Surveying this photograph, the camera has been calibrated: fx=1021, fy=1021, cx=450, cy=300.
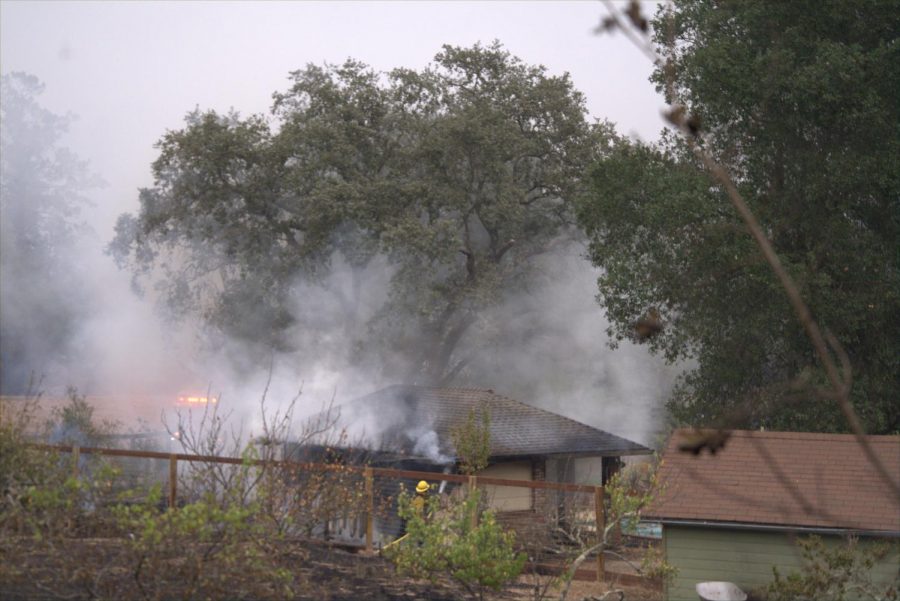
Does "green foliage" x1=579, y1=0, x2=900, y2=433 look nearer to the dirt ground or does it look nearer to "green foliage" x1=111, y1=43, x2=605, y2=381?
the dirt ground

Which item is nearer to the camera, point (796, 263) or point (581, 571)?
point (581, 571)

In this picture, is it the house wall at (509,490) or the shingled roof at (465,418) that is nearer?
the house wall at (509,490)

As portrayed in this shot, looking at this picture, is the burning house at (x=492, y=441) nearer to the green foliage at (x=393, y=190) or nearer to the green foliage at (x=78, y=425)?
the green foliage at (x=78, y=425)

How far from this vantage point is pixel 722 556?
12.5m

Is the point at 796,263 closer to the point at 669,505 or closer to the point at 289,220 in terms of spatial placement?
the point at 669,505

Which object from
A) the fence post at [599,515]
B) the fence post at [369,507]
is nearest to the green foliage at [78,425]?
the fence post at [369,507]

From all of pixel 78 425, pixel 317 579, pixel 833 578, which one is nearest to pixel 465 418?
pixel 78 425

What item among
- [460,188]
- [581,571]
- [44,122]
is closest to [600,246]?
[581,571]

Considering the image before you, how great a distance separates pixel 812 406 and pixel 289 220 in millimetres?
19394

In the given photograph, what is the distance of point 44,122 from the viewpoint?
40812 mm

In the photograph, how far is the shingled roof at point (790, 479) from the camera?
39.0ft

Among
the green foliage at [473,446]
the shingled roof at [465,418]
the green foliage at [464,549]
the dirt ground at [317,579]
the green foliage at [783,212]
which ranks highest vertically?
the green foliage at [783,212]

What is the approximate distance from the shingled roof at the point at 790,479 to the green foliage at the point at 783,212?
3.32 m

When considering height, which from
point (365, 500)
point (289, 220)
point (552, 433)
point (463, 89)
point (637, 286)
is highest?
point (463, 89)
